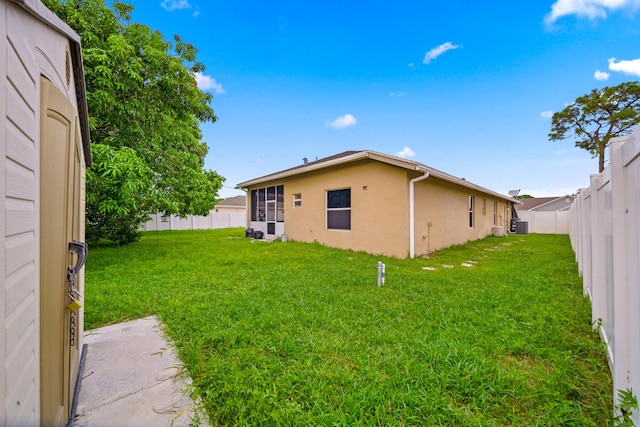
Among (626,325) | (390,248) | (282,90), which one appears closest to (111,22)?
(282,90)

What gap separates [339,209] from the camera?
839 cm

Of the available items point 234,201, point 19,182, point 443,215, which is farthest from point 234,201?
point 19,182

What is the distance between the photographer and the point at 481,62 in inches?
336

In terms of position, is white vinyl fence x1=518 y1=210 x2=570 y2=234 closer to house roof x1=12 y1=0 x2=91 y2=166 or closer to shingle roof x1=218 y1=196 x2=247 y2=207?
house roof x1=12 y1=0 x2=91 y2=166

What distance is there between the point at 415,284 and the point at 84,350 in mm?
4308

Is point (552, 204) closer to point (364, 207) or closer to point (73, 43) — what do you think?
point (364, 207)

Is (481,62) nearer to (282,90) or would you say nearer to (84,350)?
(282,90)

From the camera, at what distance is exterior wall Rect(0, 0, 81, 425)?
28.4 inches

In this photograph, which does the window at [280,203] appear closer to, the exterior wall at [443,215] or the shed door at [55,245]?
the exterior wall at [443,215]

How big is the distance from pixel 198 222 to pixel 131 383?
1960 centimetres

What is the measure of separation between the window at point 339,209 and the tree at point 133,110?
3.95 metres

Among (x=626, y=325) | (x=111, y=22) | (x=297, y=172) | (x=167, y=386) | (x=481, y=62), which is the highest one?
(x=481, y=62)

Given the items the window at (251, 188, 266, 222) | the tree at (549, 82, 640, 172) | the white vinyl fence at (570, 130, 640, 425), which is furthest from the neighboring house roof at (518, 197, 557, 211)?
the white vinyl fence at (570, 130, 640, 425)

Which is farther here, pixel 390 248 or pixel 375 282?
pixel 390 248
